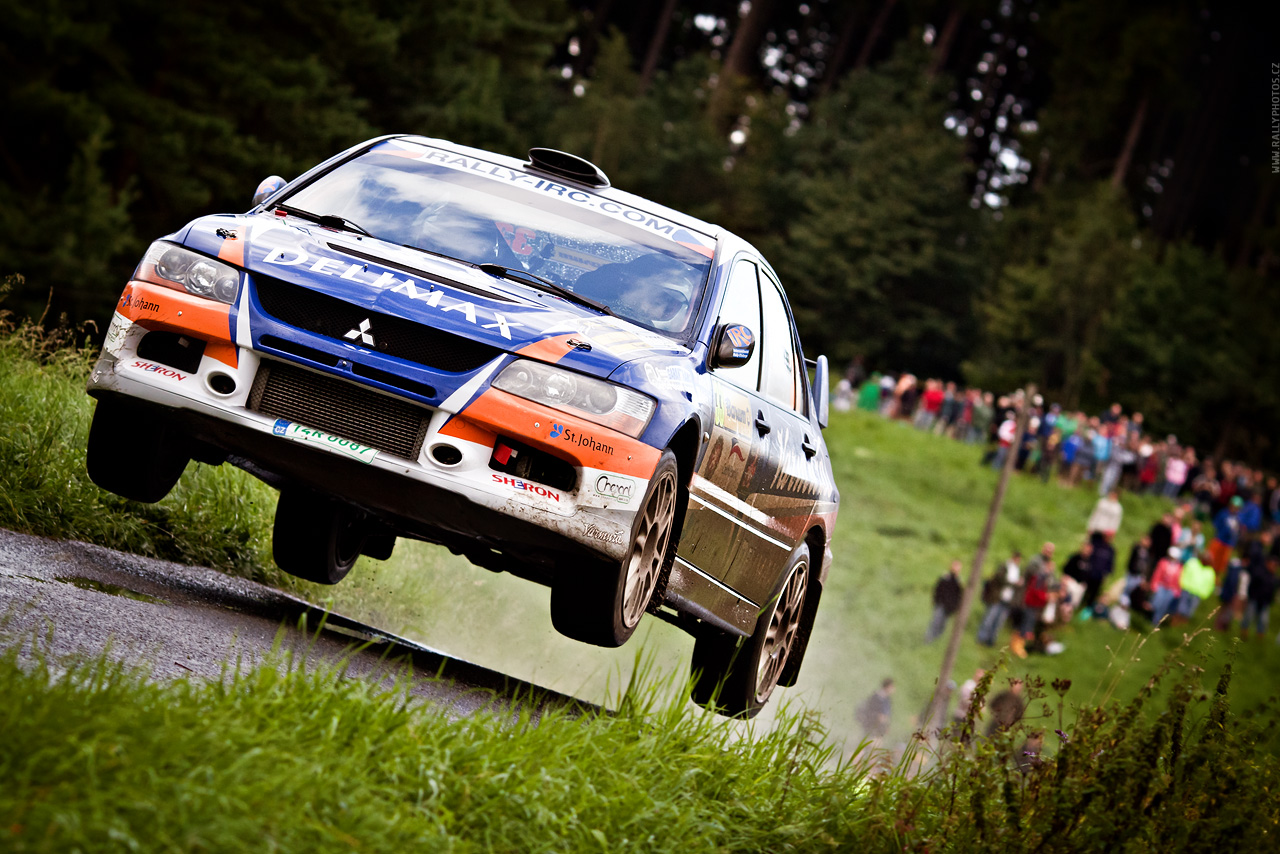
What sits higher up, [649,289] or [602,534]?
[649,289]

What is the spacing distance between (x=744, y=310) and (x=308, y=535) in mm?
2346

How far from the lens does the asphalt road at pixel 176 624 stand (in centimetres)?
477

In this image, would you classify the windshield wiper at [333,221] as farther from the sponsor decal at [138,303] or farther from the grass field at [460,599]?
the grass field at [460,599]

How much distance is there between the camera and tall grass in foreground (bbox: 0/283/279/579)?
7.18 meters

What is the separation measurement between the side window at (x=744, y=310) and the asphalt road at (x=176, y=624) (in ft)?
5.13

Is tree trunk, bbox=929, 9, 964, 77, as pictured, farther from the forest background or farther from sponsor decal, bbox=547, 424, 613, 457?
sponsor decal, bbox=547, 424, 613, 457

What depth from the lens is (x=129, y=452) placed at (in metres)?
5.96

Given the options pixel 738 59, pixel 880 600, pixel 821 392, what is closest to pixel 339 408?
pixel 821 392

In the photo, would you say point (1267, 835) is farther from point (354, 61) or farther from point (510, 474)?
point (354, 61)

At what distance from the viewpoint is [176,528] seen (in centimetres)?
805

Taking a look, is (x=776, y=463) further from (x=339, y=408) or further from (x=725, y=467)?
(x=339, y=408)

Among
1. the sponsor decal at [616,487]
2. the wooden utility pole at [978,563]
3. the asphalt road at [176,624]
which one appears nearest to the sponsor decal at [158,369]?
the asphalt road at [176,624]

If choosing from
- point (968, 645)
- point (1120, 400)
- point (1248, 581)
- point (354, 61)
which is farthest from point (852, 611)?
point (1120, 400)

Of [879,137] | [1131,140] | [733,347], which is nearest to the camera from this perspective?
[733,347]
